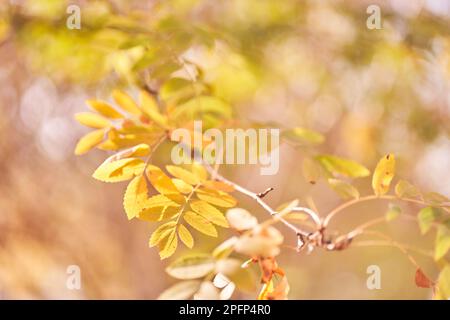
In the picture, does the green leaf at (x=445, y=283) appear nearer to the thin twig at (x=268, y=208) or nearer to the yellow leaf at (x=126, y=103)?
the thin twig at (x=268, y=208)

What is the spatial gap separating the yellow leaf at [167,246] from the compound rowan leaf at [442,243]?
360mm

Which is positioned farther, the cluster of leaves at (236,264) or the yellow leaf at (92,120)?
the yellow leaf at (92,120)

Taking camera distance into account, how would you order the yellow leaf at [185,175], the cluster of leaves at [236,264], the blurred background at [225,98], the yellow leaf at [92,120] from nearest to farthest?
the cluster of leaves at [236,264]
the yellow leaf at [185,175]
the yellow leaf at [92,120]
the blurred background at [225,98]

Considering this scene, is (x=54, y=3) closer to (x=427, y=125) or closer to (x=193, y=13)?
(x=193, y=13)

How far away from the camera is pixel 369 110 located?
246cm

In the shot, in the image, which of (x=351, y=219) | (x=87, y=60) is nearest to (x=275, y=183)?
(x=351, y=219)

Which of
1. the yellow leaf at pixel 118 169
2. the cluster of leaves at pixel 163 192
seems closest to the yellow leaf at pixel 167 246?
the cluster of leaves at pixel 163 192

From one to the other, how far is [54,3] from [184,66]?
0.76 metres

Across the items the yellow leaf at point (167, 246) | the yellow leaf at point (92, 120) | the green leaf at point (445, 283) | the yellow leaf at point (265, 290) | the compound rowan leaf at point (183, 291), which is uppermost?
the yellow leaf at point (92, 120)

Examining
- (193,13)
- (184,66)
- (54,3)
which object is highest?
(193,13)

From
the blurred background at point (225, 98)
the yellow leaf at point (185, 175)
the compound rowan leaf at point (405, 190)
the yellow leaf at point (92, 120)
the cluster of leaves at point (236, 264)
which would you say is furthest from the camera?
the blurred background at point (225, 98)

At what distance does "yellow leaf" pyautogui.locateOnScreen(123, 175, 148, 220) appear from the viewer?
0.79 meters

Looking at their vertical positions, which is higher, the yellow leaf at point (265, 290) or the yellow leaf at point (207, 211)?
the yellow leaf at point (207, 211)

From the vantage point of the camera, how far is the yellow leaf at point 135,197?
2.59 ft
